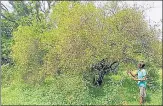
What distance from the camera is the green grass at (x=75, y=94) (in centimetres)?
1438

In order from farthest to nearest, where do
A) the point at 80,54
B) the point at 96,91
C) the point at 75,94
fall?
the point at 96,91 → the point at 80,54 → the point at 75,94

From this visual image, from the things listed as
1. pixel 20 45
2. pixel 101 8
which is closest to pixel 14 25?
pixel 20 45

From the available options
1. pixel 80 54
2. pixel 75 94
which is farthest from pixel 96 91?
pixel 75 94

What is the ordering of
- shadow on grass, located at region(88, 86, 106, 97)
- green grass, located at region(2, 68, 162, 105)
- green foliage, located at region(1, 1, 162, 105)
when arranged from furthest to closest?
shadow on grass, located at region(88, 86, 106, 97)
green foliage, located at region(1, 1, 162, 105)
green grass, located at region(2, 68, 162, 105)

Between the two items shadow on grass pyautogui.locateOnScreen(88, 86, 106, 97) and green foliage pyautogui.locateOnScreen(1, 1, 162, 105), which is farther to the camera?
shadow on grass pyautogui.locateOnScreen(88, 86, 106, 97)

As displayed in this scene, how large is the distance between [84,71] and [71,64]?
71 centimetres

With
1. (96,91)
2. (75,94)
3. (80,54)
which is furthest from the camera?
(96,91)

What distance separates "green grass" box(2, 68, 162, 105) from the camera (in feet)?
47.2

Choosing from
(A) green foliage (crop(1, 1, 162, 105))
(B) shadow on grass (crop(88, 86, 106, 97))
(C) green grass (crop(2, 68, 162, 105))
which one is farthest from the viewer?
(B) shadow on grass (crop(88, 86, 106, 97))

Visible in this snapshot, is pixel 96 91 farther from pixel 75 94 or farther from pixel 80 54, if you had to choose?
pixel 75 94

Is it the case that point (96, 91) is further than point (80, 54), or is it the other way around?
point (96, 91)

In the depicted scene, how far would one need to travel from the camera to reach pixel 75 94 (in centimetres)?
1448

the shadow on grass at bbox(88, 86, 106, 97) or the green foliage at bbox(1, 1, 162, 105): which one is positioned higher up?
the green foliage at bbox(1, 1, 162, 105)

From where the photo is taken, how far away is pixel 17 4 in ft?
93.5
